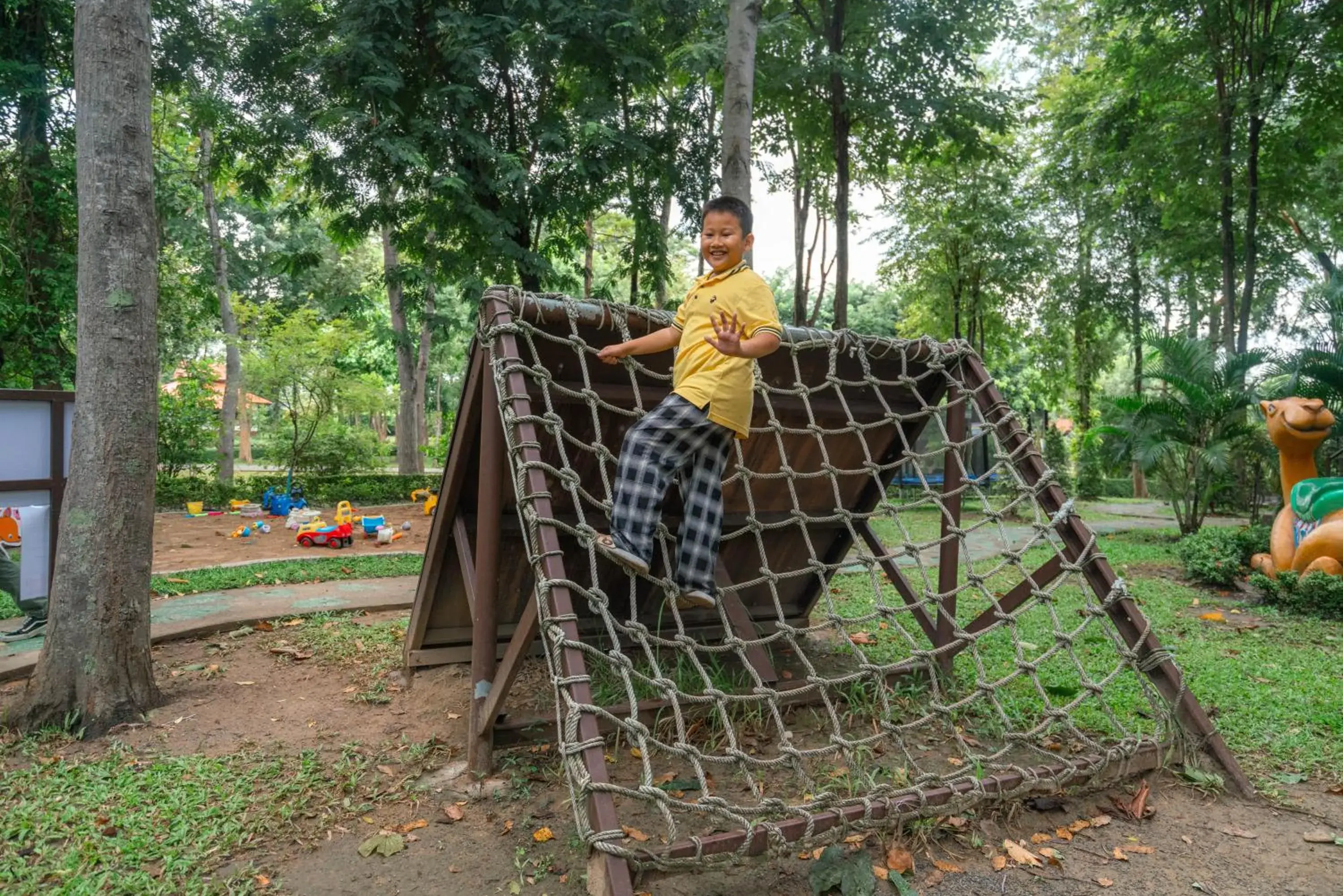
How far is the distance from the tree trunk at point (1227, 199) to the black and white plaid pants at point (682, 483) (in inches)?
343

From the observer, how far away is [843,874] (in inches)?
79.6

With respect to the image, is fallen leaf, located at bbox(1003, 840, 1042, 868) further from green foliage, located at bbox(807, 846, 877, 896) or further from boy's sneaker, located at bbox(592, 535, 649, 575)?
boy's sneaker, located at bbox(592, 535, 649, 575)

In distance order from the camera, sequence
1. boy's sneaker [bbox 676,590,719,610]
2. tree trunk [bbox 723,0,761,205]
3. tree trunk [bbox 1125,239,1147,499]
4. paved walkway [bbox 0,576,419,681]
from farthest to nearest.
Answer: tree trunk [bbox 1125,239,1147,499] < tree trunk [bbox 723,0,761,205] < paved walkway [bbox 0,576,419,681] < boy's sneaker [bbox 676,590,719,610]

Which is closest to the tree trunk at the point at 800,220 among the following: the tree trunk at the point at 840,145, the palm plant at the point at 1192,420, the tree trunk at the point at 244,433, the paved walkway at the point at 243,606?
the tree trunk at the point at 840,145

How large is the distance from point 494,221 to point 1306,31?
8.91 meters

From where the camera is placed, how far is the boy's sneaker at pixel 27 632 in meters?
4.17

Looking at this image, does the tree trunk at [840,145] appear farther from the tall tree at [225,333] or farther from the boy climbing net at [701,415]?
the tall tree at [225,333]

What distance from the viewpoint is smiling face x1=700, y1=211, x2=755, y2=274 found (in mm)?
2432

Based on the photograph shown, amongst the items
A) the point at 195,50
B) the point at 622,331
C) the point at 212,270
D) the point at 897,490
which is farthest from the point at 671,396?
the point at 212,270

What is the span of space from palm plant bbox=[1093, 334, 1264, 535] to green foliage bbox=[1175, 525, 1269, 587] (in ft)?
3.92

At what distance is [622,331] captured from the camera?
279cm

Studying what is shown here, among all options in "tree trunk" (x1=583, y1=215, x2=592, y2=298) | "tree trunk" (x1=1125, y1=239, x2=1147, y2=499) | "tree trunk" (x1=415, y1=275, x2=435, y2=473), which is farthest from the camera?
"tree trunk" (x1=1125, y1=239, x2=1147, y2=499)

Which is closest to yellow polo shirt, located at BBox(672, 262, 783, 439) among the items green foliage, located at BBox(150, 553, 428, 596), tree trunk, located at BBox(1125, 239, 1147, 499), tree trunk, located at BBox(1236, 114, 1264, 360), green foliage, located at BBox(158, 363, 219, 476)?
green foliage, located at BBox(150, 553, 428, 596)

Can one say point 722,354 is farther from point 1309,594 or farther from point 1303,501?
point 1303,501
